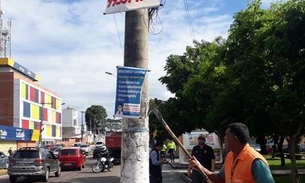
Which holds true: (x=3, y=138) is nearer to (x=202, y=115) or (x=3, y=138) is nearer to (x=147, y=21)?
(x=202, y=115)

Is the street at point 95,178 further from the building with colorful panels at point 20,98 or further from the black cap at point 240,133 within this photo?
the building with colorful panels at point 20,98

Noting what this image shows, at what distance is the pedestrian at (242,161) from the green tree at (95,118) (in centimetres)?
15390

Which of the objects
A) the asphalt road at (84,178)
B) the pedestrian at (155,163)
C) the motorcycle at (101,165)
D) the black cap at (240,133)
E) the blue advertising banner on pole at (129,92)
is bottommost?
the asphalt road at (84,178)

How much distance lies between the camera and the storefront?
5587 cm

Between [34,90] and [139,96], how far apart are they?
83.6 m

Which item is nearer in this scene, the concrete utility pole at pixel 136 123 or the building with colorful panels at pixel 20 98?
the concrete utility pole at pixel 136 123

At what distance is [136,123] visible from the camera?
19.9 feet

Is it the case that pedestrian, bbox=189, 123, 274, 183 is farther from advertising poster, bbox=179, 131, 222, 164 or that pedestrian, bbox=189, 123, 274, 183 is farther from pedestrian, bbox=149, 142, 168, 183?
advertising poster, bbox=179, 131, 222, 164

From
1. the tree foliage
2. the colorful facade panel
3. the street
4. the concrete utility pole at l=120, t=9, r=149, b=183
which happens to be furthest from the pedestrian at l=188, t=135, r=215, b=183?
the colorful facade panel

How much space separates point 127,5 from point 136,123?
55.6 inches

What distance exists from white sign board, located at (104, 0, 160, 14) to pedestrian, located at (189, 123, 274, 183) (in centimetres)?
213

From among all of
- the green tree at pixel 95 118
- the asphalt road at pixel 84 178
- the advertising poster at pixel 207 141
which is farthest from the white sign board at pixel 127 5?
the green tree at pixel 95 118

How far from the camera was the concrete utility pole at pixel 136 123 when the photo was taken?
6.04 metres

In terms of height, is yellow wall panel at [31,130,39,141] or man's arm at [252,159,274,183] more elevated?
yellow wall panel at [31,130,39,141]
